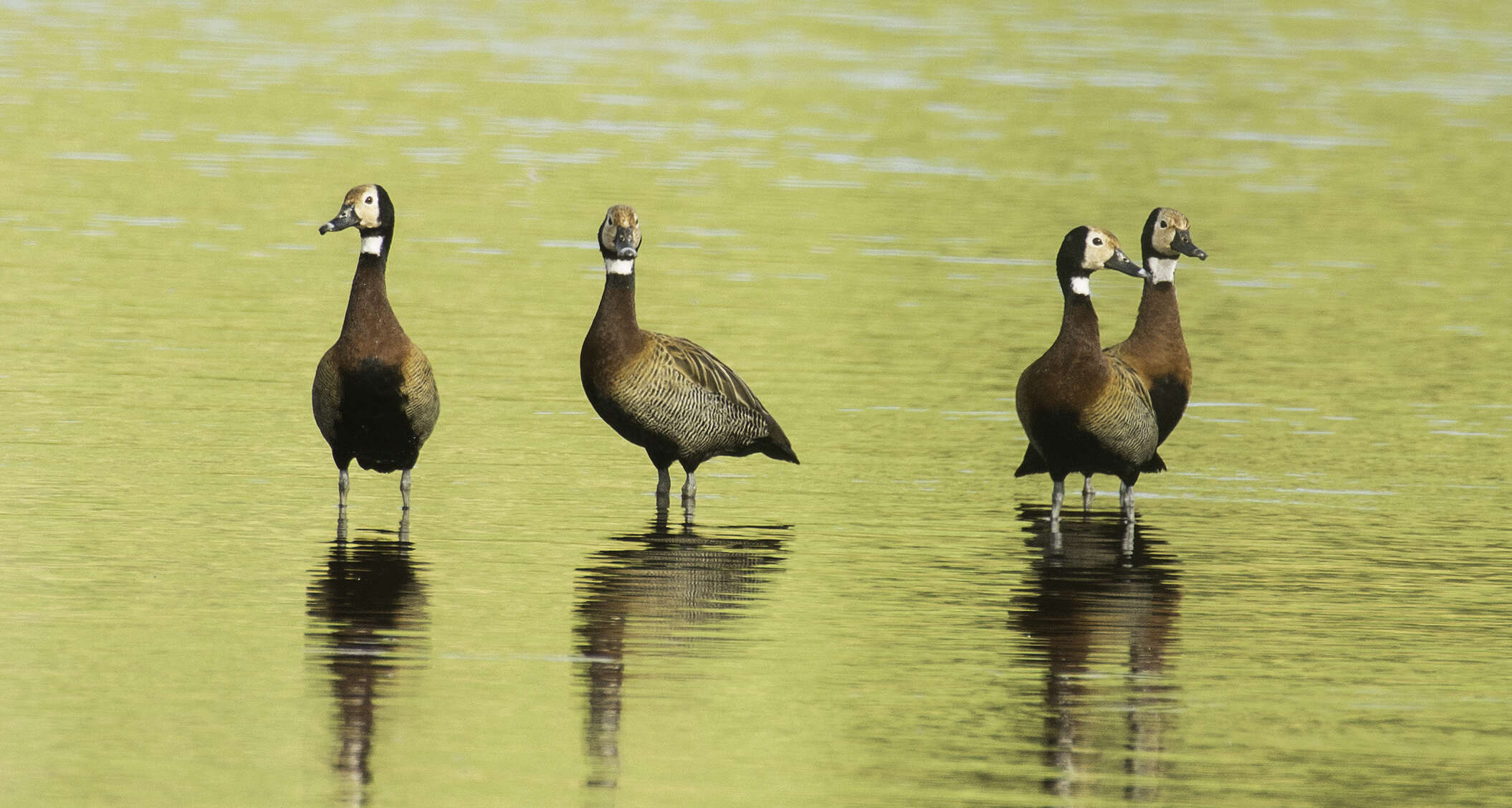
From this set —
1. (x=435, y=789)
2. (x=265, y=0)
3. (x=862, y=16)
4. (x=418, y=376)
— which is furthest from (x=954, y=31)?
(x=435, y=789)

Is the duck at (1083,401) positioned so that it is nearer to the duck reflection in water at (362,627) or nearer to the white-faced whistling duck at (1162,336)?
the white-faced whistling duck at (1162,336)

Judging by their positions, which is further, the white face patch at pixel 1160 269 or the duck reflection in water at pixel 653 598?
the white face patch at pixel 1160 269

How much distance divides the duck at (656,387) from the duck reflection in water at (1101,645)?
6.16 feet

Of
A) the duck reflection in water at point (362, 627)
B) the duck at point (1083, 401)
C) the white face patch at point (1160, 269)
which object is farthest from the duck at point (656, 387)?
the white face patch at point (1160, 269)

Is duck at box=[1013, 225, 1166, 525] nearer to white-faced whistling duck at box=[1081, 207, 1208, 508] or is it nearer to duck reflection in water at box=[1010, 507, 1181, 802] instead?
duck reflection in water at box=[1010, 507, 1181, 802]

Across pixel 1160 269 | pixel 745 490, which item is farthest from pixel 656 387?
pixel 1160 269

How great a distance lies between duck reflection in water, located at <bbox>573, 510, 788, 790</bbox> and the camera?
994cm

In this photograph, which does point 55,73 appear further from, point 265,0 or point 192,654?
point 192,654

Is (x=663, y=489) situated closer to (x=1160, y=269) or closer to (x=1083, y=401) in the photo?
(x=1083, y=401)

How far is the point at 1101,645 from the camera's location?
11344mm

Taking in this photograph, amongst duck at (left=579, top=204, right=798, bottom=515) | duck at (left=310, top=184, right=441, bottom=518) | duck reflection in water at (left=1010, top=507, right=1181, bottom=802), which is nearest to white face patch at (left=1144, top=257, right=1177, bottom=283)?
duck reflection in water at (left=1010, top=507, right=1181, bottom=802)

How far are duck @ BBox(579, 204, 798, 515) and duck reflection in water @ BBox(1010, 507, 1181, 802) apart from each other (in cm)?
188

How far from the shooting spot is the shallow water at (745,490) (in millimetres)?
9469

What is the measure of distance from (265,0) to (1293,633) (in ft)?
182
